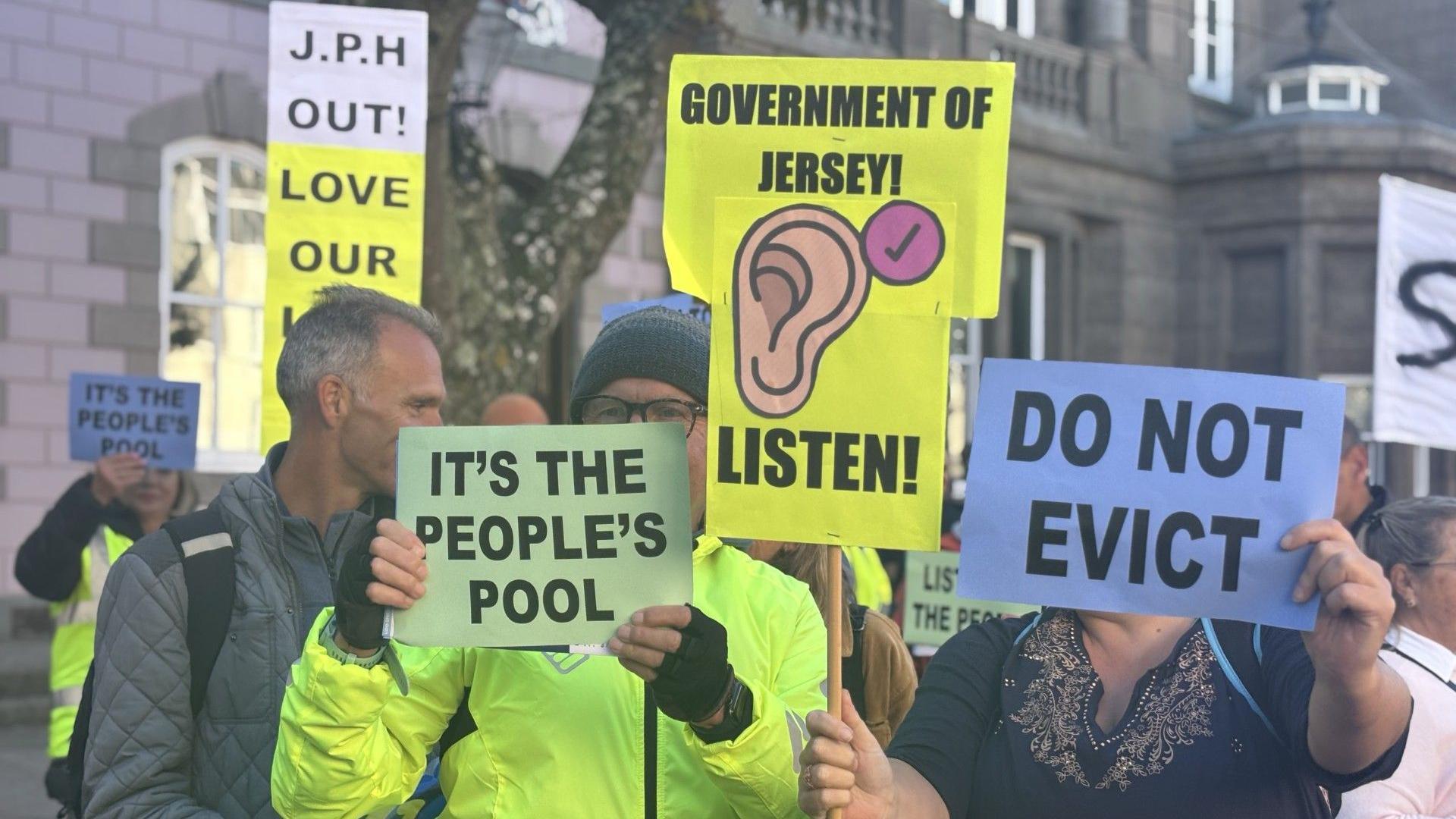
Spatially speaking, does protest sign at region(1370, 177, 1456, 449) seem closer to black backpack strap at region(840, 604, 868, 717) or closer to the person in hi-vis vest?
black backpack strap at region(840, 604, 868, 717)

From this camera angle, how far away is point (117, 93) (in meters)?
11.1

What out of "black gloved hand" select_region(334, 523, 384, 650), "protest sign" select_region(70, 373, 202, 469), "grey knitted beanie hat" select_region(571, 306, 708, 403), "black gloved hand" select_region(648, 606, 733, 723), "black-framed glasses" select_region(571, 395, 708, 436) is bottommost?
"black gloved hand" select_region(648, 606, 733, 723)

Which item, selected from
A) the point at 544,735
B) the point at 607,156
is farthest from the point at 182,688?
the point at 607,156

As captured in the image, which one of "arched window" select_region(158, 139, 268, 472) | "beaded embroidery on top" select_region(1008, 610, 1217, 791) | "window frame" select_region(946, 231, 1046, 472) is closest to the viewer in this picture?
"beaded embroidery on top" select_region(1008, 610, 1217, 791)

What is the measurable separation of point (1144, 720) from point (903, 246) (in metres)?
0.87

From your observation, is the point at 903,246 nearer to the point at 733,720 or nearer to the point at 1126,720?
the point at 733,720

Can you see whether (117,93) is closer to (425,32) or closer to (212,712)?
(425,32)

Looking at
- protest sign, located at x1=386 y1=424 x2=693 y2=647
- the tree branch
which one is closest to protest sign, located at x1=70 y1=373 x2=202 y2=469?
the tree branch

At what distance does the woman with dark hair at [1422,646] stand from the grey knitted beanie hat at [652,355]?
150 cm

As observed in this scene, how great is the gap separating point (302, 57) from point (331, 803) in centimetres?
363

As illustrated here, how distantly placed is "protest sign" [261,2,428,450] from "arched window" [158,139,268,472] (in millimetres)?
6466

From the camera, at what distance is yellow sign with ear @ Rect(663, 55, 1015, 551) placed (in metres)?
2.46

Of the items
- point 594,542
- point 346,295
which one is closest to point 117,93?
point 346,295

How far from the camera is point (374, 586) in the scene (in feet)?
7.70
